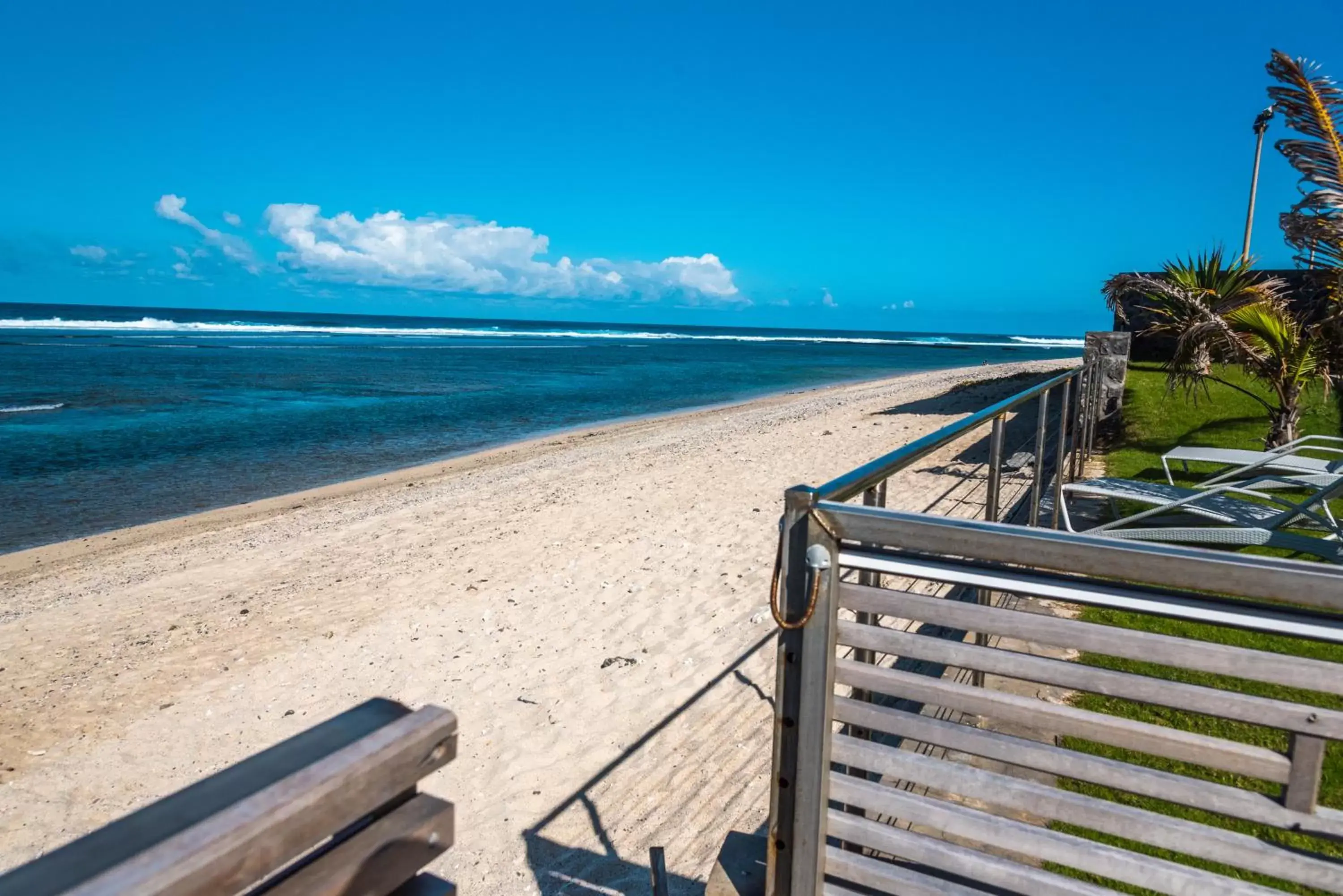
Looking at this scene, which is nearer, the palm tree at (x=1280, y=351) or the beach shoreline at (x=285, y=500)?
the palm tree at (x=1280, y=351)

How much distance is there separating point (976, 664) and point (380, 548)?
24.8ft

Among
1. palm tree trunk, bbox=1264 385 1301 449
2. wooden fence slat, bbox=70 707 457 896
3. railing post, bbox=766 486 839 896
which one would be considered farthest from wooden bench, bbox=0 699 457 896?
palm tree trunk, bbox=1264 385 1301 449

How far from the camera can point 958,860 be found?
174cm

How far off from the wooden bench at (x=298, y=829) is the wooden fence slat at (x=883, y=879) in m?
0.90

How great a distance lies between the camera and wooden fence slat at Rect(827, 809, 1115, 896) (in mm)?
1648

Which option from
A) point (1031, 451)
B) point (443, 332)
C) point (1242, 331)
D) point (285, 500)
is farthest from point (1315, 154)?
point (443, 332)

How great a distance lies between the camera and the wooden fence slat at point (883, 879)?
175cm

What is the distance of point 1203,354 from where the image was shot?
742cm

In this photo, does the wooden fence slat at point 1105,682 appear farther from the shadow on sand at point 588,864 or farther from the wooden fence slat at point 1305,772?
the shadow on sand at point 588,864

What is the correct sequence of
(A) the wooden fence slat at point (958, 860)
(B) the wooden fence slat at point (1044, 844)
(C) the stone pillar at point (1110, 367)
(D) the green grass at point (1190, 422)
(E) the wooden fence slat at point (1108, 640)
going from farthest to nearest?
(C) the stone pillar at point (1110, 367)
(D) the green grass at point (1190, 422)
(A) the wooden fence slat at point (958, 860)
(B) the wooden fence slat at point (1044, 844)
(E) the wooden fence slat at point (1108, 640)

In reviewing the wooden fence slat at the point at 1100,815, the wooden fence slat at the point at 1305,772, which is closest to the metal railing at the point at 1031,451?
the wooden fence slat at the point at 1100,815

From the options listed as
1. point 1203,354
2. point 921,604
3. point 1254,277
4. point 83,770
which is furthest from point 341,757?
point 1254,277

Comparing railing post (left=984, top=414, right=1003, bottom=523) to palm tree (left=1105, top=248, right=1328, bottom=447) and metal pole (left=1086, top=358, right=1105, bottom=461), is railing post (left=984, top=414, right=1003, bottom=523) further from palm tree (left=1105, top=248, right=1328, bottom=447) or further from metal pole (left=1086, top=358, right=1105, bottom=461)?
metal pole (left=1086, top=358, right=1105, bottom=461)

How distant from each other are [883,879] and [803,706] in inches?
16.3
